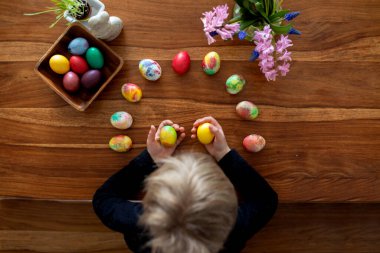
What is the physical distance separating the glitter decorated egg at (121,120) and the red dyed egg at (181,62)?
0.53 ft

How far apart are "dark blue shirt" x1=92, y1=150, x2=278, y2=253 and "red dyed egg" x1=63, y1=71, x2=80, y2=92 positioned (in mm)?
224

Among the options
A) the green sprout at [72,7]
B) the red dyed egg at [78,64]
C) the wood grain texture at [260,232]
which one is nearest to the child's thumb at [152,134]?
the red dyed egg at [78,64]

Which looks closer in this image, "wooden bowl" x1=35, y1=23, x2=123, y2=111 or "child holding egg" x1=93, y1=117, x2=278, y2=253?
"child holding egg" x1=93, y1=117, x2=278, y2=253

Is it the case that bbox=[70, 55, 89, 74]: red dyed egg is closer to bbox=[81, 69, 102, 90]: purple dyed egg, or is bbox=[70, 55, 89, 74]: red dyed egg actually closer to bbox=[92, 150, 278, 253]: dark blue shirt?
bbox=[81, 69, 102, 90]: purple dyed egg

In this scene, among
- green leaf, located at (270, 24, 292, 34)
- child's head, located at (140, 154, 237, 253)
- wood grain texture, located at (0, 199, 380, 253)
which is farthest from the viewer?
wood grain texture, located at (0, 199, 380, 253)

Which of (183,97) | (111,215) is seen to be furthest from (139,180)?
(183,97)

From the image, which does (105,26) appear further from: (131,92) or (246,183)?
(246,183)

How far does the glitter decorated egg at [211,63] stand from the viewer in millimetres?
787

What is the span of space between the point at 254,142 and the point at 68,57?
489 millimetres

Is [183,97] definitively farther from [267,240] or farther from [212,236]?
[267,240]

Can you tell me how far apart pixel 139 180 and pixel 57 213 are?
0.54 m

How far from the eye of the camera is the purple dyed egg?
773 millimetres

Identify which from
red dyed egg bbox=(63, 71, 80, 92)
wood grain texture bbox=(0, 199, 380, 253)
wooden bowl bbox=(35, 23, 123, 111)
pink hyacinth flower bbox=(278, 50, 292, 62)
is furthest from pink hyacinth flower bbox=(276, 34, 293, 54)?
wood grain texture bbox=(0, 199, 380, 253)

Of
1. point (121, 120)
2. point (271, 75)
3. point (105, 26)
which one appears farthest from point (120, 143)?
point (271, 75)
